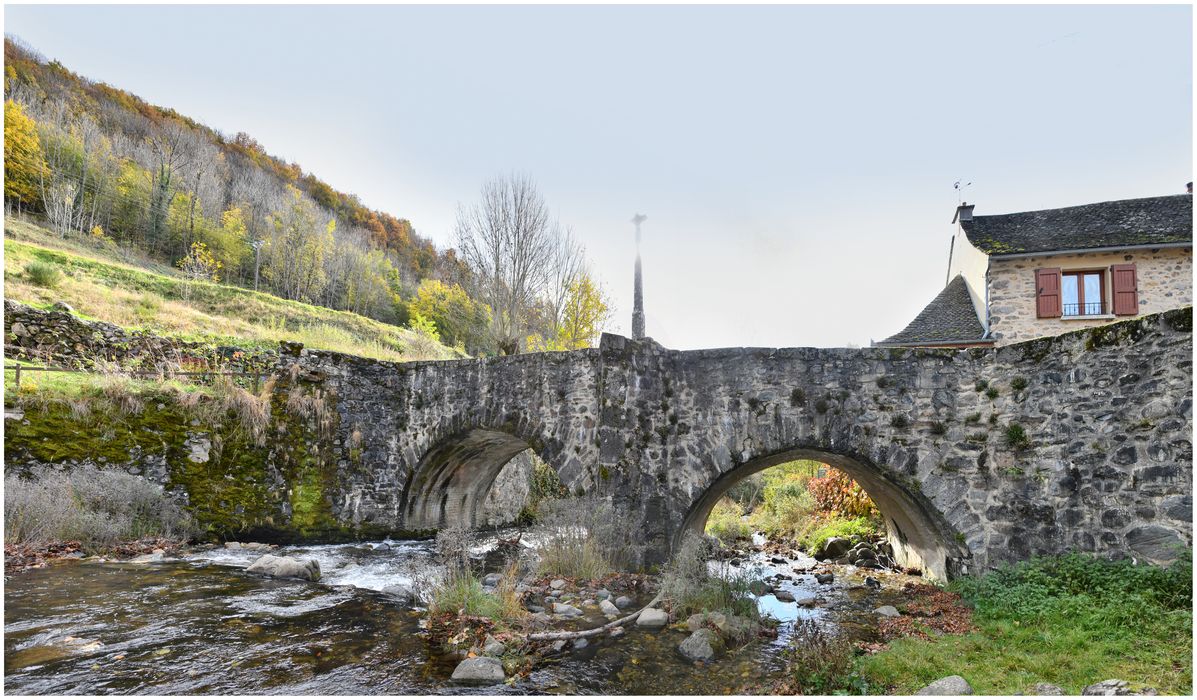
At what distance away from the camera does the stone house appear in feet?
48.0

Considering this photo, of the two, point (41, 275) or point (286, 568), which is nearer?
point (286, 568)

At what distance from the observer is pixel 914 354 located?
8.63 meters

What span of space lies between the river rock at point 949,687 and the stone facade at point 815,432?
11.9 feet

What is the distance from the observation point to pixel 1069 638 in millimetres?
5598

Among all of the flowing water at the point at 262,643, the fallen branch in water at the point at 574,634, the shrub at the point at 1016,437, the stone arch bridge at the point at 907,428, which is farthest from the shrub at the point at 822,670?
the shrub at the point at 1016,437

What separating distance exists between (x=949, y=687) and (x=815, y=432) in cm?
411

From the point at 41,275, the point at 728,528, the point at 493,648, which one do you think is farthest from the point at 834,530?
the point at 41,275

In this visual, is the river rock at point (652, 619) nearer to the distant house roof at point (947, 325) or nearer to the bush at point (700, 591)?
the bush at point (700, 591)

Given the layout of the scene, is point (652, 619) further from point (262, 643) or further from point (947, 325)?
point (947, 325)

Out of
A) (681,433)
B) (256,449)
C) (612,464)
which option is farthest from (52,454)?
(681,433)

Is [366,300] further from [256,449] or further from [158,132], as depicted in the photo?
[256,449]

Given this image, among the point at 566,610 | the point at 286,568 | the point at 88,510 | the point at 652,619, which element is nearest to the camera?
the point at 652,619

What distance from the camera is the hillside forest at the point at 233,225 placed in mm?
21938

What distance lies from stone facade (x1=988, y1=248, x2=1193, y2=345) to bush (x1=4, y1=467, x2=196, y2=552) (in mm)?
19029
